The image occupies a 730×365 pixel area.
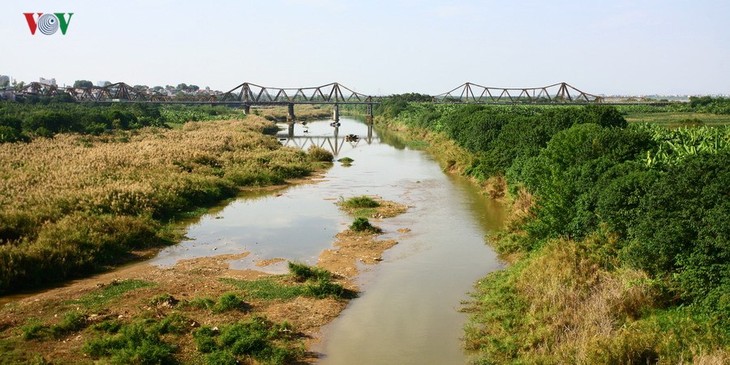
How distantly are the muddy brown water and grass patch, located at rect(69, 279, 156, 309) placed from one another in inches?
112

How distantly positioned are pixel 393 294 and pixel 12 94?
107022mm

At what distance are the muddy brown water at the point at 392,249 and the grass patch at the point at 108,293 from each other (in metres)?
2.86

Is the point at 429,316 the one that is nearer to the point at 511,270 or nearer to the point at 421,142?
the point at 511,270

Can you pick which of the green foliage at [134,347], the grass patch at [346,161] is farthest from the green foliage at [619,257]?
the grass patch at [346,161]

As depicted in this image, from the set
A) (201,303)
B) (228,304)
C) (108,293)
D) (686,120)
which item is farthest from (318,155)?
(228,304)

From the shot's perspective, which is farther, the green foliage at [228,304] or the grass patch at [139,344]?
the green foliage at [228,304]

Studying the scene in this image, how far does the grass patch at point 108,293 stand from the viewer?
15.3 meters

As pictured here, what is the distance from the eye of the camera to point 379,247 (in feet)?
71.9

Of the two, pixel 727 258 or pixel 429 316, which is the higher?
pixel 727 258

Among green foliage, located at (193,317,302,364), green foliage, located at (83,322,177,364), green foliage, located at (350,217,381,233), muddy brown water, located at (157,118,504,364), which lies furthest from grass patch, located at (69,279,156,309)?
green foliage, located at (350,217,381,233)

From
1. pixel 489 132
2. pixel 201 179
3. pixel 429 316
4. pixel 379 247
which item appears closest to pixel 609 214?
pixel 429 316

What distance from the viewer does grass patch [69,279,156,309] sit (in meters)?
15.3

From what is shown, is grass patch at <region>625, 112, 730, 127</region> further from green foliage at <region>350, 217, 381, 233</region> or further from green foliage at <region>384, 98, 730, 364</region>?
green foliage at <region>350, 217, 381, 233</region>

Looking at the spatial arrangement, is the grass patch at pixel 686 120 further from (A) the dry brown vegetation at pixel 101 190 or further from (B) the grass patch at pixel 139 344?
(B) the grass patch at pixel 139 344
